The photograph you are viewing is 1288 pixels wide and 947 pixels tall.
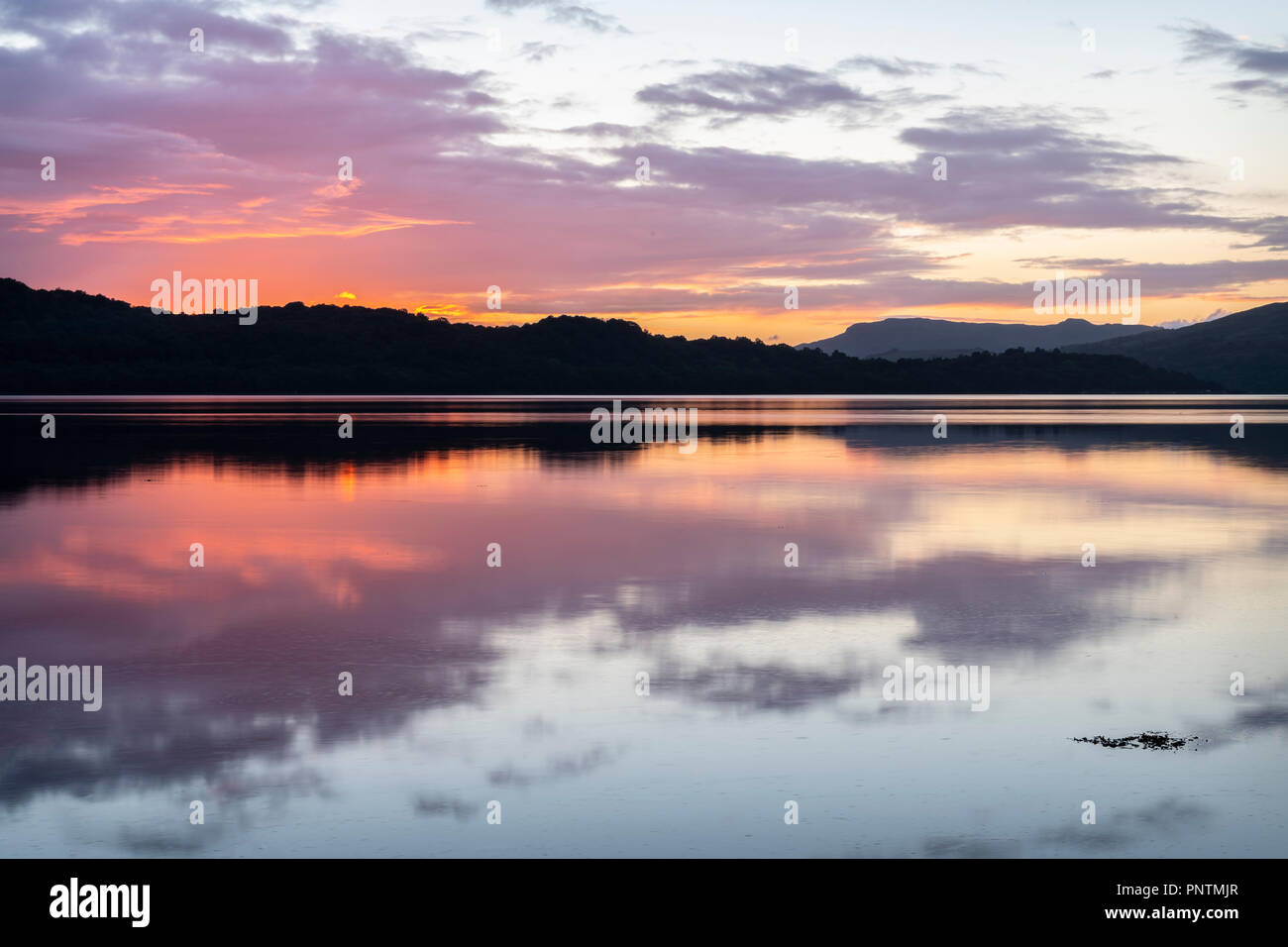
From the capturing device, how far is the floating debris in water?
1087cm

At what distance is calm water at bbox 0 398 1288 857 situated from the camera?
29.7 ft

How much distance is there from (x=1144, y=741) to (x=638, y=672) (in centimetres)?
503

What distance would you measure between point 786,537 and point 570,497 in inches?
360

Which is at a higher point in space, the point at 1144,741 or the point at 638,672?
the point at 638,672

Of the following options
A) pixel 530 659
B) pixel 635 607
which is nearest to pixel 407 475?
pixel 635 607

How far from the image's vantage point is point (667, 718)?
37.9ft

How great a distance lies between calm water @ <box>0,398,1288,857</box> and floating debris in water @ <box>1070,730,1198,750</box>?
0.19m

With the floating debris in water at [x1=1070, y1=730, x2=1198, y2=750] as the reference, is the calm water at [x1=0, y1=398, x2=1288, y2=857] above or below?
above

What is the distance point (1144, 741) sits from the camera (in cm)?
1102

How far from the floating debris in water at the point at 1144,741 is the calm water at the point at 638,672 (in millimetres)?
193

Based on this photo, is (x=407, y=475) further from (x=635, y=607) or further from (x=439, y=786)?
(x=439, y=786)

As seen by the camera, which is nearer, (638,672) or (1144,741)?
(1144,741)

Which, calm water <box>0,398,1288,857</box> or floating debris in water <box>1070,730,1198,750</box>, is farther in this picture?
floating debris in water <box>1070,730,1198,750</box>

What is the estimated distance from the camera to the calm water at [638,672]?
905 centimetres
